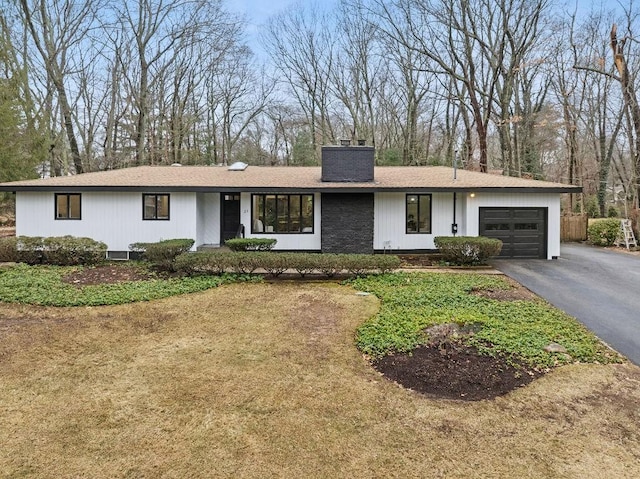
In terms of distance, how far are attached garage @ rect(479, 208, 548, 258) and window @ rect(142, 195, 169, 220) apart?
391 inches

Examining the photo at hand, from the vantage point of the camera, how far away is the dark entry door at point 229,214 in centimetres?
1306

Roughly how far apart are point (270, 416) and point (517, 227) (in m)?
11.0

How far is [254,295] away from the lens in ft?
27.2

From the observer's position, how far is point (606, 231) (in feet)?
50.8

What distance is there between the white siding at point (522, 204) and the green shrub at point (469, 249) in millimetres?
1354

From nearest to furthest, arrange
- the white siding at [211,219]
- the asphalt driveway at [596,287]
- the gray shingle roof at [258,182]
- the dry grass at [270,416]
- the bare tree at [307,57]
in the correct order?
the dry grass at [270,416] < the asphalt driveway at [596,287] < the gray shingle roof at [258,182] < the white siding at [211,219] < the bare tree at [307,57]

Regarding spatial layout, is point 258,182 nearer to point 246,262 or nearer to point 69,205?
→ point 246,262

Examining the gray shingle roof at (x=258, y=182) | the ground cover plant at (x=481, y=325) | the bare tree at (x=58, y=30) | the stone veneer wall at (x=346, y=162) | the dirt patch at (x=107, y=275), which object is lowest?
the ground cover plant at (x=481, y=325)

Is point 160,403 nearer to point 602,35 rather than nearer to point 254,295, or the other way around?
point 254,295

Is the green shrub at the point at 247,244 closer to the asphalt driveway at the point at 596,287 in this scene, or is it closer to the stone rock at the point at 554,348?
the asphalt driveway at the point at 596,287

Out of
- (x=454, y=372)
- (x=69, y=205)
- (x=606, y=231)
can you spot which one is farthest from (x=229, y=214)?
(x=606, y=231)

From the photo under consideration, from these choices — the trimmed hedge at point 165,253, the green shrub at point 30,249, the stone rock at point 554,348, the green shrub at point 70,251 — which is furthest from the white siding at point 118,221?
the stone rock at point 554,348

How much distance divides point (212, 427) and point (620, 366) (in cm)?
480

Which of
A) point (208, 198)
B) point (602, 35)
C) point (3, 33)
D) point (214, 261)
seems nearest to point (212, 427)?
point (214, 261)
